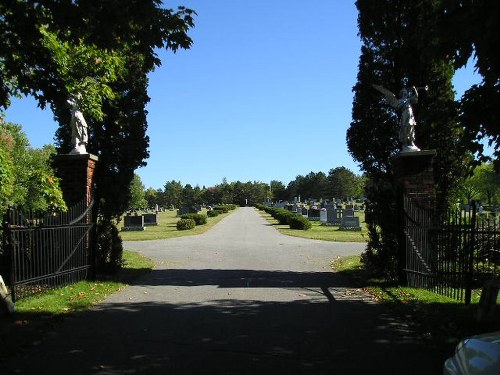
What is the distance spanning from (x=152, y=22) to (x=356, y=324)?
555 cm

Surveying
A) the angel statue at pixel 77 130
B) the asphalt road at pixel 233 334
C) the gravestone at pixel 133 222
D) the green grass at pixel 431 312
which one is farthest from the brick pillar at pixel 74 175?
the gravestone at pixel 133 222

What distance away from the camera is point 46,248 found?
372 inches

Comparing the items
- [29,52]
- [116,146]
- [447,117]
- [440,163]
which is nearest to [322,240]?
[440,163]

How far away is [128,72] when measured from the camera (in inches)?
491

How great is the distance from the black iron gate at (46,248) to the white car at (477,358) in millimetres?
6948

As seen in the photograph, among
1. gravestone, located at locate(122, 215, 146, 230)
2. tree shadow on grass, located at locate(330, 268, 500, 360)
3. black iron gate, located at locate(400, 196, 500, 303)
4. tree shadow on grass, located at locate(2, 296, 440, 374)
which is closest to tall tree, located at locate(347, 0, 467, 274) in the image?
black iron gate, located at locate(400, 196, 500, 303)

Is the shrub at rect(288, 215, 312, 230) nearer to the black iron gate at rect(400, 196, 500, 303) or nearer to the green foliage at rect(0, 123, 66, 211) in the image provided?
the green foliage at rect(0, 123, 66, 211)

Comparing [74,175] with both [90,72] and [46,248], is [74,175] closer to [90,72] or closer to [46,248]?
[46,248]

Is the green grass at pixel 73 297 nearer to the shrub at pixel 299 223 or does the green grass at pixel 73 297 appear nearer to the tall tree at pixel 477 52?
the tall tree at pixel 477 52

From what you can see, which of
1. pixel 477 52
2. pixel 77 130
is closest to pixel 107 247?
pixel 77 130

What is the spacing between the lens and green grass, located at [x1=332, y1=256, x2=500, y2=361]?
634cm

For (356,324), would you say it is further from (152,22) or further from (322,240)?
(322,240)

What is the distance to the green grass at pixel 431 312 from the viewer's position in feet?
20.8

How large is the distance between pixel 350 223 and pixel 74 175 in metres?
23.1
